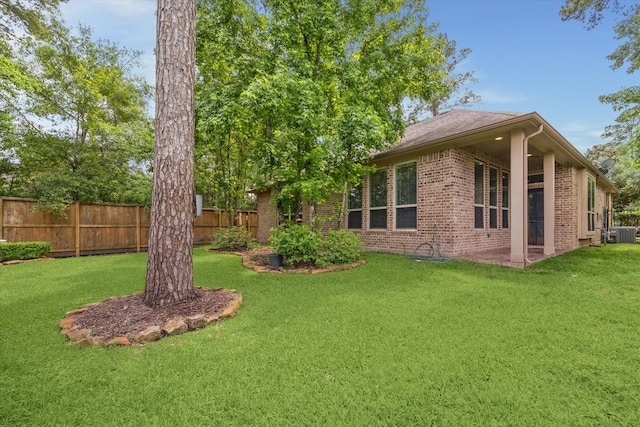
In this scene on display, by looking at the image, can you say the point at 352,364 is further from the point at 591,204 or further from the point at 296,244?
the point at 591,204

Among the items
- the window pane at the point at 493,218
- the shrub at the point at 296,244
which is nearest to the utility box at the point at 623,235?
the window pane at the point at 493,218

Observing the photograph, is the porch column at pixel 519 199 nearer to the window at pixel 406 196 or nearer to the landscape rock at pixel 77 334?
the window at pixel 406 196

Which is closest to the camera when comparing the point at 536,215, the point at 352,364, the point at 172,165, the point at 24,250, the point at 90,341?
the point at 352,364

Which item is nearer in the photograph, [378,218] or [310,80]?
[310,80]

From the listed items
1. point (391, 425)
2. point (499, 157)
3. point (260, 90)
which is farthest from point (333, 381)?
point (499, 157)

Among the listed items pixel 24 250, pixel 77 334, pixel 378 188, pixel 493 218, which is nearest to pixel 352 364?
pixel 77 334

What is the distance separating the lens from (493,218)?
8492mm

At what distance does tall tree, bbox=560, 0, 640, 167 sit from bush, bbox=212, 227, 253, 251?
1343cm

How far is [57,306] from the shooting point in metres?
3.64

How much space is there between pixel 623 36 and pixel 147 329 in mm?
17886

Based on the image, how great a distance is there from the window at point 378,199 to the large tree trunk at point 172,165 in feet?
19.9

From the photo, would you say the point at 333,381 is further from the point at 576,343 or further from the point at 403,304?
the point at 576,343

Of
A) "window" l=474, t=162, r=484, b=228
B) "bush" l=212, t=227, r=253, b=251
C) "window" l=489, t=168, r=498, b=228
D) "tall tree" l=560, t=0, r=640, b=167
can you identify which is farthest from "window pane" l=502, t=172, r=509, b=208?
"bush" l=212, t=227, r=253, b=251

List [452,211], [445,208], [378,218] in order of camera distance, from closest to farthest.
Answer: [452,211] → [445,208] → [378,218]
